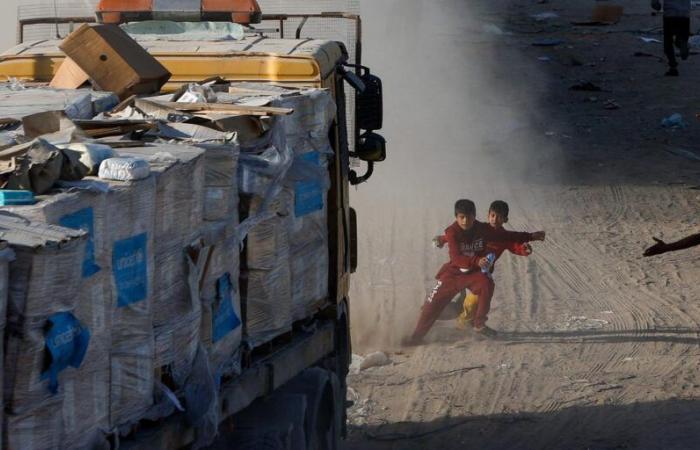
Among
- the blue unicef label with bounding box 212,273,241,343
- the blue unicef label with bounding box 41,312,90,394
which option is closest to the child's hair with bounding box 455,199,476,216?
the blue unicef label with bounding box 212,273,241,343

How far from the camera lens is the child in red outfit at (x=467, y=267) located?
10.8m

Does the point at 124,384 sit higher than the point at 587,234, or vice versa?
the point at 124,384

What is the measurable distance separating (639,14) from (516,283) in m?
19.1

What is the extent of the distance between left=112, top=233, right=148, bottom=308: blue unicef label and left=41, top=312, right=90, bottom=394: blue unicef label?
391mm

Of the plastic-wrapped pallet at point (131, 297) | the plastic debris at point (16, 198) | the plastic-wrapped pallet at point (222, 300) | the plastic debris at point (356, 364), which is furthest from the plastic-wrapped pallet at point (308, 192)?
the plastic debris at point (356, 364)

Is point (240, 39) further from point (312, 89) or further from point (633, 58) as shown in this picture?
point (633, 58)

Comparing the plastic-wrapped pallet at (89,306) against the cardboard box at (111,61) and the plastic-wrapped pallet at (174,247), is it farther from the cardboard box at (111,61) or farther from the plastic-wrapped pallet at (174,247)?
the cardboard box at (111,61)

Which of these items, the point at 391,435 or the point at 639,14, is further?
the point at 639,14

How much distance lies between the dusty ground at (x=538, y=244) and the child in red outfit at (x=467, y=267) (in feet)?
0.71

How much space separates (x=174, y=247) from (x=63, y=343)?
1.07 meters

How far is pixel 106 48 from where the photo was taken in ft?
22.2

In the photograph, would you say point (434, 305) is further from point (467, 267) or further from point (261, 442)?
point (261, 442)

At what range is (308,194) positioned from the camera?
21.7ft

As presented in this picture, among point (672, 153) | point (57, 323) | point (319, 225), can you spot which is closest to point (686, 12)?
point (672, 153)
